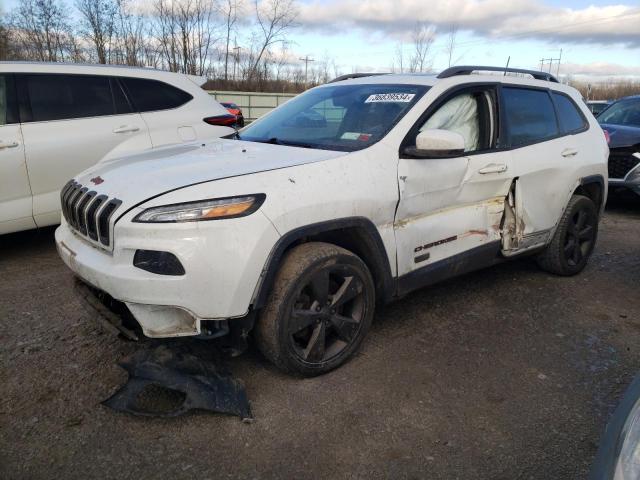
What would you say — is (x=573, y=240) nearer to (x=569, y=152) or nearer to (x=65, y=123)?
(x=569, y=152)

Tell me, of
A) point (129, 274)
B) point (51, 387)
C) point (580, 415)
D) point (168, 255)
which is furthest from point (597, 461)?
point (51, 387)

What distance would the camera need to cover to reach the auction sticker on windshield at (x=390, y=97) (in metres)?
3.40

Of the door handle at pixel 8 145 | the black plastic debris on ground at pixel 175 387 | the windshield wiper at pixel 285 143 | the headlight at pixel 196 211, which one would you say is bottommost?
the black plastic debris on ground at pixel 175 387

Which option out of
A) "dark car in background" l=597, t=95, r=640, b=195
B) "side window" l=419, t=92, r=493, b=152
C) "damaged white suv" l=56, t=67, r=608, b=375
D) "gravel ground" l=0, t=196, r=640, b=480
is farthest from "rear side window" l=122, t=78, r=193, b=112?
"dark car in background" l=597, t=95, r=640, b=195

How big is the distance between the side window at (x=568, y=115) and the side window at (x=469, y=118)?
1.06 metres

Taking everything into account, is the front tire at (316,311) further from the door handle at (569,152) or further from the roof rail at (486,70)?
the door handle at (569,152)

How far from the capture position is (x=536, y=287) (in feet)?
14.6

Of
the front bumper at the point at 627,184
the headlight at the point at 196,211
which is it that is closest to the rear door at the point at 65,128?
the headlight at the point at 196,211

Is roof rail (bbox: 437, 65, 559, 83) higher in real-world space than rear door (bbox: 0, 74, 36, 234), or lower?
higher

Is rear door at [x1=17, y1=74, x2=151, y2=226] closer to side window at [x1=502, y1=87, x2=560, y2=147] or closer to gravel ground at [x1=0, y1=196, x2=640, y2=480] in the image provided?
gravel ground at [x1=0, y1=196, x2=640, y2=480]

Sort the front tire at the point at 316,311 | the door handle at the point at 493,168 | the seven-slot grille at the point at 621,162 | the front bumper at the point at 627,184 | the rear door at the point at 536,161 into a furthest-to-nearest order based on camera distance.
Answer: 1. the seven-slot grille at the point at 621,162
2. the front bumper at the point at 627,184
3. the rear door at the point at 536,161
4. the door handle at the point at 493,168
5. the front tire at the point at 316,311

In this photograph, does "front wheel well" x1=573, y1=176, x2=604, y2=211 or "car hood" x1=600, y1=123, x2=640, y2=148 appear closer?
"front wheel well" x1=573, y1=176, x2=604, y2=211

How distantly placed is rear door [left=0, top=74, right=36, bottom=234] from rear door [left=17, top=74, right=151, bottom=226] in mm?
58

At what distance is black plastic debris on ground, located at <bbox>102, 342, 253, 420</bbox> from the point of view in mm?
2570
